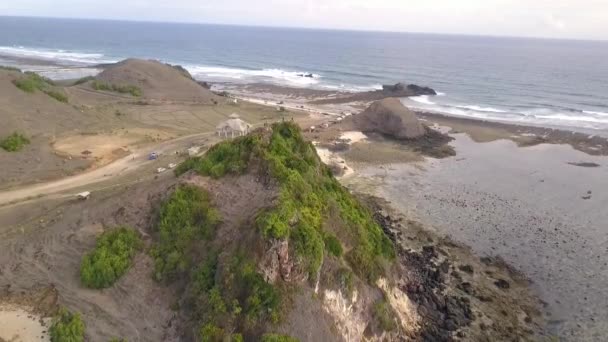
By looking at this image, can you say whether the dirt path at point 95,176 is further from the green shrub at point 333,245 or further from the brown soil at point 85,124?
the green shrub at point 333,245

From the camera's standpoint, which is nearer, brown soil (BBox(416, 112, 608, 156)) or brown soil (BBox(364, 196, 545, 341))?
brown soil (BBox(364, 196, 545, 341))

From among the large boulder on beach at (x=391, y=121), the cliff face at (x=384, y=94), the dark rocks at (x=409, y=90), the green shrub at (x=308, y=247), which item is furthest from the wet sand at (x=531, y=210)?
the dark rocks at (x=409, y=90)

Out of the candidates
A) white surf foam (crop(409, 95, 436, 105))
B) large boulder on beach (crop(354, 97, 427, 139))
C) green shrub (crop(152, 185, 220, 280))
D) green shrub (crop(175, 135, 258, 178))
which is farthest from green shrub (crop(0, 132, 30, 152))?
white surf foam (crop(409, 95, 436, 105))

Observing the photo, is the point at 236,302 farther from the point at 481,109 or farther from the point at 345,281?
the point at 481,109

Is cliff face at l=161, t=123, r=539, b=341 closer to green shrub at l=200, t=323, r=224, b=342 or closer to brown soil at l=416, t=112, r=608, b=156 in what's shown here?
green shrub at l=200, t=323, r=224, b=342

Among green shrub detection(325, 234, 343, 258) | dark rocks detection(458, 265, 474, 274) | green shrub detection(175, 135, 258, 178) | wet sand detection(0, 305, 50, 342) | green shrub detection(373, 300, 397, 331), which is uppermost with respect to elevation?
green shrub detection(175, 135, 258, 178)

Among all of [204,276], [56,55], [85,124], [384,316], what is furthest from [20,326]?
[56,55]
